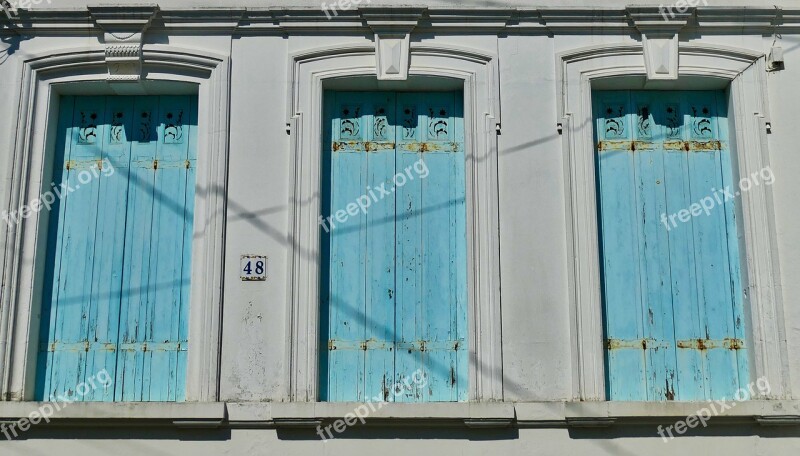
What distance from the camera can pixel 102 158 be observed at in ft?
29.7

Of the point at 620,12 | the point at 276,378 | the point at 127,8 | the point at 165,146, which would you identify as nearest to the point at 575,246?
the point at 620,12

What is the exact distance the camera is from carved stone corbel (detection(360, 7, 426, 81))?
29.3 ft

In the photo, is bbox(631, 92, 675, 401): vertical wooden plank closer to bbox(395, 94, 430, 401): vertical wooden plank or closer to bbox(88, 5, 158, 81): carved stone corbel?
bbox(395, 94, 430, 401): vertical wooden plank

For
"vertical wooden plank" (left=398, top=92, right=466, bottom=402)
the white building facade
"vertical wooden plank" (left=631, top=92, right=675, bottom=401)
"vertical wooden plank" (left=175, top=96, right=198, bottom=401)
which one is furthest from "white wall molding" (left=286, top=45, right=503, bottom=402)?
"vertical wooden plank" (left=631, top=92, right=675, bottom=401)

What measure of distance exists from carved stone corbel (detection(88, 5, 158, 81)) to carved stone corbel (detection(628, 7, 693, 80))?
14.7 ft

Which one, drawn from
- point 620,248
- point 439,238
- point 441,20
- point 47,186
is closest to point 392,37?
point 441,20

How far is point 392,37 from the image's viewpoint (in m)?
9.04

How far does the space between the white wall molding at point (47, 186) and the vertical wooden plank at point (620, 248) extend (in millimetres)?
3409

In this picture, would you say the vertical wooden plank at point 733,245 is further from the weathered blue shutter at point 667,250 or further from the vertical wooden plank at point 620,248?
the vertical wooden plank at point 620,248

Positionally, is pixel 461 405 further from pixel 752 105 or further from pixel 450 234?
pixel 752 105

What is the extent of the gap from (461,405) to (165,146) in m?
3.60

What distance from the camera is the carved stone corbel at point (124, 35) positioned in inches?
352

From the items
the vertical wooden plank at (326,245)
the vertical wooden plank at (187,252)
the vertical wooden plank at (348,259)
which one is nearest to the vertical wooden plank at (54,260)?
the vertical wooden plank at (187,252)

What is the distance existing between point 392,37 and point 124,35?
2.47 meters
